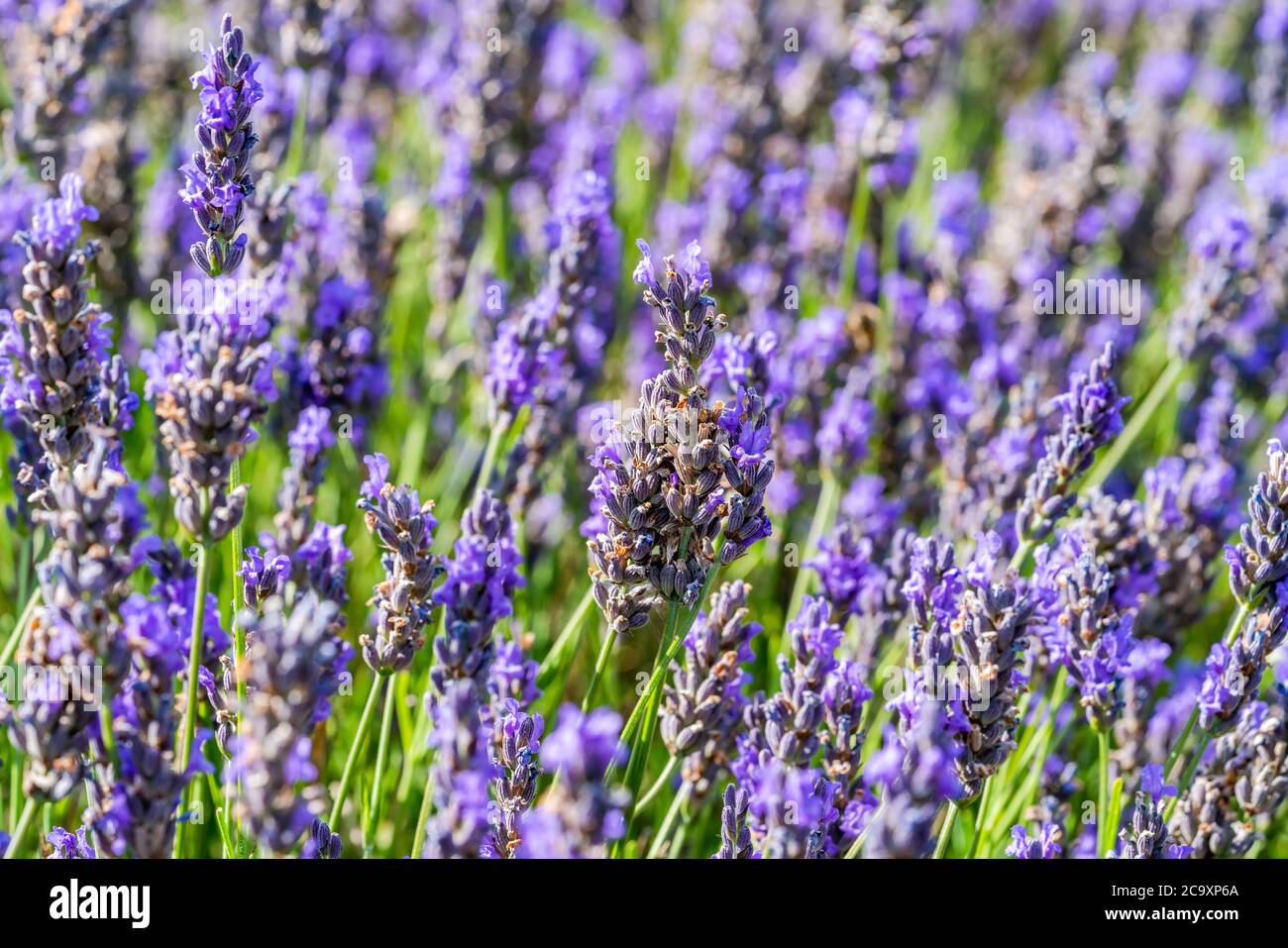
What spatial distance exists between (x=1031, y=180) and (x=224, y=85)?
10.7 ft

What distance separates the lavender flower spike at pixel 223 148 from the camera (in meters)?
2.01

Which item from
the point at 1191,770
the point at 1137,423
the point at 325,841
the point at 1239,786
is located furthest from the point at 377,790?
the point at 1137,423

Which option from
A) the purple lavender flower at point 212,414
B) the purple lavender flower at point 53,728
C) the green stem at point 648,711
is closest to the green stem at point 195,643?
the purple lavender flower at point 212,414

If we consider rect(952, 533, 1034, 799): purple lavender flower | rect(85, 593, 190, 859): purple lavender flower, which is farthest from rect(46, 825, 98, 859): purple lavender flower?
rect(952, 533, 1034, 799): purple lavender flower

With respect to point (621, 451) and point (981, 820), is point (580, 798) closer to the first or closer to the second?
point (621, 451)

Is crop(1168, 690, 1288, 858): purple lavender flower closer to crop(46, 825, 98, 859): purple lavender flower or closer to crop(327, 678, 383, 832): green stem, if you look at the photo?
crop(327, 678, 383, 832): green stem

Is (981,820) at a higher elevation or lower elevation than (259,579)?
lower

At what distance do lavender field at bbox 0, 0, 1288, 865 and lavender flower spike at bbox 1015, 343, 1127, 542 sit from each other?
0.01m

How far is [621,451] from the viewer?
2.00m

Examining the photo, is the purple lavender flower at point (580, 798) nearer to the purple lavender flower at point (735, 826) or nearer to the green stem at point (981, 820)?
the purple lavender flower at point (735, 826)

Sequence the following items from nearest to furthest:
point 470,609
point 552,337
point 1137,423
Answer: point 470,609 < point 552,337 < point 1137,423

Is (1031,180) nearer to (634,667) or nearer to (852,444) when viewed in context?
(852,444)

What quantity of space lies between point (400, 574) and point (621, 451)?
424mm

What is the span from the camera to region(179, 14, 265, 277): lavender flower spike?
2008 mm
